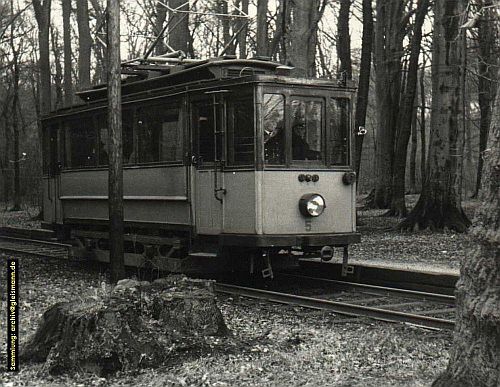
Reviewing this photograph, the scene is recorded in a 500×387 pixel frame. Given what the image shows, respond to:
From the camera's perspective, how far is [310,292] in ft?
39.1

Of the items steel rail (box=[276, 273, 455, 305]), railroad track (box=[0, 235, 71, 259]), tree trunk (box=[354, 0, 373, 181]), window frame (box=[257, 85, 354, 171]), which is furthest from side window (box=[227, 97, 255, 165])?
tree trunk (box=[354, 0, 373, 181])

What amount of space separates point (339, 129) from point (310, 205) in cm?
124

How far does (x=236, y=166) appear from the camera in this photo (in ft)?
37.4

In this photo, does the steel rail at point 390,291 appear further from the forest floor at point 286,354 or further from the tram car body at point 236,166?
the forest floor at point 286,354

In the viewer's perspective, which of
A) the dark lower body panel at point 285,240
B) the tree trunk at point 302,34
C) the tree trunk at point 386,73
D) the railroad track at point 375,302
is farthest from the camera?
the tree trunk at point 386,73

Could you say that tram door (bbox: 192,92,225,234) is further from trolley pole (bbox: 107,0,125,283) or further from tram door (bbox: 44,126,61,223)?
tram door (bbox: 44,126,61,223)

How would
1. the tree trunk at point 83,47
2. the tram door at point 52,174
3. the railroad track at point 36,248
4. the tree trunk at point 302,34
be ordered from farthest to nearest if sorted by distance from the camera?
the tree trunk at point 83,47 < the railroad track at point 36,248 < the tree trunk at point 302,34 < the tram door at point 52,174

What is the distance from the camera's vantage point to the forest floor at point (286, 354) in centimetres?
641

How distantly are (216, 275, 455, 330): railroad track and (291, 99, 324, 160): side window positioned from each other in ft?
6.45

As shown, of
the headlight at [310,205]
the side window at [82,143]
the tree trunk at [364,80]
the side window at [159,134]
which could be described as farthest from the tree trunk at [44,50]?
the headlight at [310,205]

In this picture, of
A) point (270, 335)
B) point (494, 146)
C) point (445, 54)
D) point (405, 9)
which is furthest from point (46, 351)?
point (405, 9)

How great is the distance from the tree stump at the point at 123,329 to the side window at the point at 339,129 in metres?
4.52

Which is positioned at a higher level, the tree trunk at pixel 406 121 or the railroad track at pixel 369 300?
the tree trunk at pixel 406 121

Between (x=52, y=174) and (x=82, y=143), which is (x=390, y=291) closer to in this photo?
(x=82, y=143)
